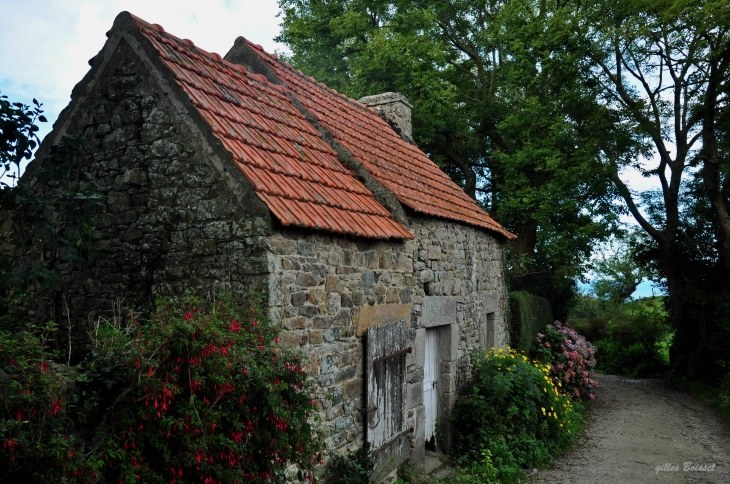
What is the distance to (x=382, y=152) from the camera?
8.66 m

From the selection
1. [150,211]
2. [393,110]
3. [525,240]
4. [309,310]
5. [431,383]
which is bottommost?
[431,383]

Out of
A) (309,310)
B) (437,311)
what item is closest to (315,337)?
(309,310)

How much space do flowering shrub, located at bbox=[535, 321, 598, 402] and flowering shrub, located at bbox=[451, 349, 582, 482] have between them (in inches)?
106

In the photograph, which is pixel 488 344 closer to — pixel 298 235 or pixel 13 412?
pixel 298 235

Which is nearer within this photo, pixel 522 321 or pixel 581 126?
pixel 522 321

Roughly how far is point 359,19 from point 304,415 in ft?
54.7

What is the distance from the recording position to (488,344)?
35.9ft

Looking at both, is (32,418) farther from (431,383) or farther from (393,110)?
(393,110)

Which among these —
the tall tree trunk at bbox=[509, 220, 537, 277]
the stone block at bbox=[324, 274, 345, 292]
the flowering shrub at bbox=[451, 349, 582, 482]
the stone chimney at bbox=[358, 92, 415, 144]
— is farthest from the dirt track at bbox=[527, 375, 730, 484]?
the stone chimney at bbox=[358, 92, 415, 144]

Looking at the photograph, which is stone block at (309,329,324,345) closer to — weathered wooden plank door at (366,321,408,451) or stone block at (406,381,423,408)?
weathered wooden plank door at (366,321,408,451)

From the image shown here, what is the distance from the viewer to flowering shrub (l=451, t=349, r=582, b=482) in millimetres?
8344

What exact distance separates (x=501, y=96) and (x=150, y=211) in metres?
16.5

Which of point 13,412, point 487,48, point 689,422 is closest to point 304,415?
point 13,412

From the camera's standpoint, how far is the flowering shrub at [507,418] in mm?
8344
